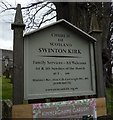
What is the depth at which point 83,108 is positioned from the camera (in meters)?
3.04

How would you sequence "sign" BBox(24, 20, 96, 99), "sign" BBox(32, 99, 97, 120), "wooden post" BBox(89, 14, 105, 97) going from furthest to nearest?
1. "wooden post" BBox(89, 14, 105, 97)
2. "sign" BBox(24, 20, 96, 99)
3. "sign" BBox(32, 99, 97, 120)

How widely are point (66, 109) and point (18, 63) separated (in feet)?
3.69

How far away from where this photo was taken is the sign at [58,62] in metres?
2.93

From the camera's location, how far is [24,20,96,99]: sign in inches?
115

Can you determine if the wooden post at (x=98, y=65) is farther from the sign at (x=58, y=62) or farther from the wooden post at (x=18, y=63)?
the wooden post at (x=18, y=63)

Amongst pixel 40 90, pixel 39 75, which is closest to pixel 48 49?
pixel 39 75

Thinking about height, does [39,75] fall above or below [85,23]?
below

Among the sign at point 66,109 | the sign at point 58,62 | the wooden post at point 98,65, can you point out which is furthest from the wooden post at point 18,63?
the wooden post at point 98,65

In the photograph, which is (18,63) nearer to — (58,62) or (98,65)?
(58,62)

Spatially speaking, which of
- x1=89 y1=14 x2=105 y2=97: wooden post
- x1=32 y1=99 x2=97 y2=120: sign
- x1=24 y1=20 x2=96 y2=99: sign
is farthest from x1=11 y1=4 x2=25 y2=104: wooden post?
x1=89 y1=14 x2=105 y2=97: wooden post

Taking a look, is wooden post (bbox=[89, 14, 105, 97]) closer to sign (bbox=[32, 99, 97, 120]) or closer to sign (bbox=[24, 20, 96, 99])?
sign (bbox=[24, 20, 96, 99])

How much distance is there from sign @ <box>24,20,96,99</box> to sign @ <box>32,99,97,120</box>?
0.56 ft

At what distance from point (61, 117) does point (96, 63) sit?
48.7 inches

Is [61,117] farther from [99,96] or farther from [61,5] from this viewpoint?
[61,5]
